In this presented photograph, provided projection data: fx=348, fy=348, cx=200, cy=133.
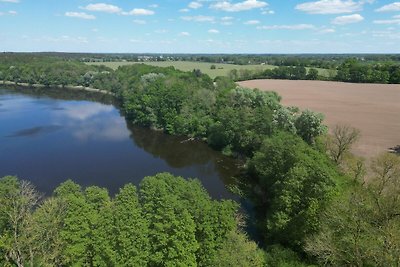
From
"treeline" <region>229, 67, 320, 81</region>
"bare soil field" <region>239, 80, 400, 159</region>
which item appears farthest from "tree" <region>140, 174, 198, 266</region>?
"treeline" <region>229, 67, 320, 81</region>

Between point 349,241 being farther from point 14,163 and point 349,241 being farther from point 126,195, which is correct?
point 14,163

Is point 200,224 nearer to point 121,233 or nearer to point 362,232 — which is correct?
point 121,233

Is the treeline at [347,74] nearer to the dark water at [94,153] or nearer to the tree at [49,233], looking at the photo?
the dark water at [94,153]

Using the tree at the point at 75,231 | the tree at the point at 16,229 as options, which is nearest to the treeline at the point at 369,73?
the tree at the point at 75,231

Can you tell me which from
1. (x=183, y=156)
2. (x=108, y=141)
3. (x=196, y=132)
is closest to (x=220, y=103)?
(x=196, y=132)

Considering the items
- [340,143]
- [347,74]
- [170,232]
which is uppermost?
[347,74]

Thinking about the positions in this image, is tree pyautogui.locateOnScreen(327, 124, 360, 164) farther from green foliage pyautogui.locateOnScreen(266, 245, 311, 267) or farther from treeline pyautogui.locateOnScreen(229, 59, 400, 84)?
treeline pyautogui.locateOnScreen(229, 59, 400, 84)

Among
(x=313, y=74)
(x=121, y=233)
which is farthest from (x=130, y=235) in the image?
(x=313, y=74)
